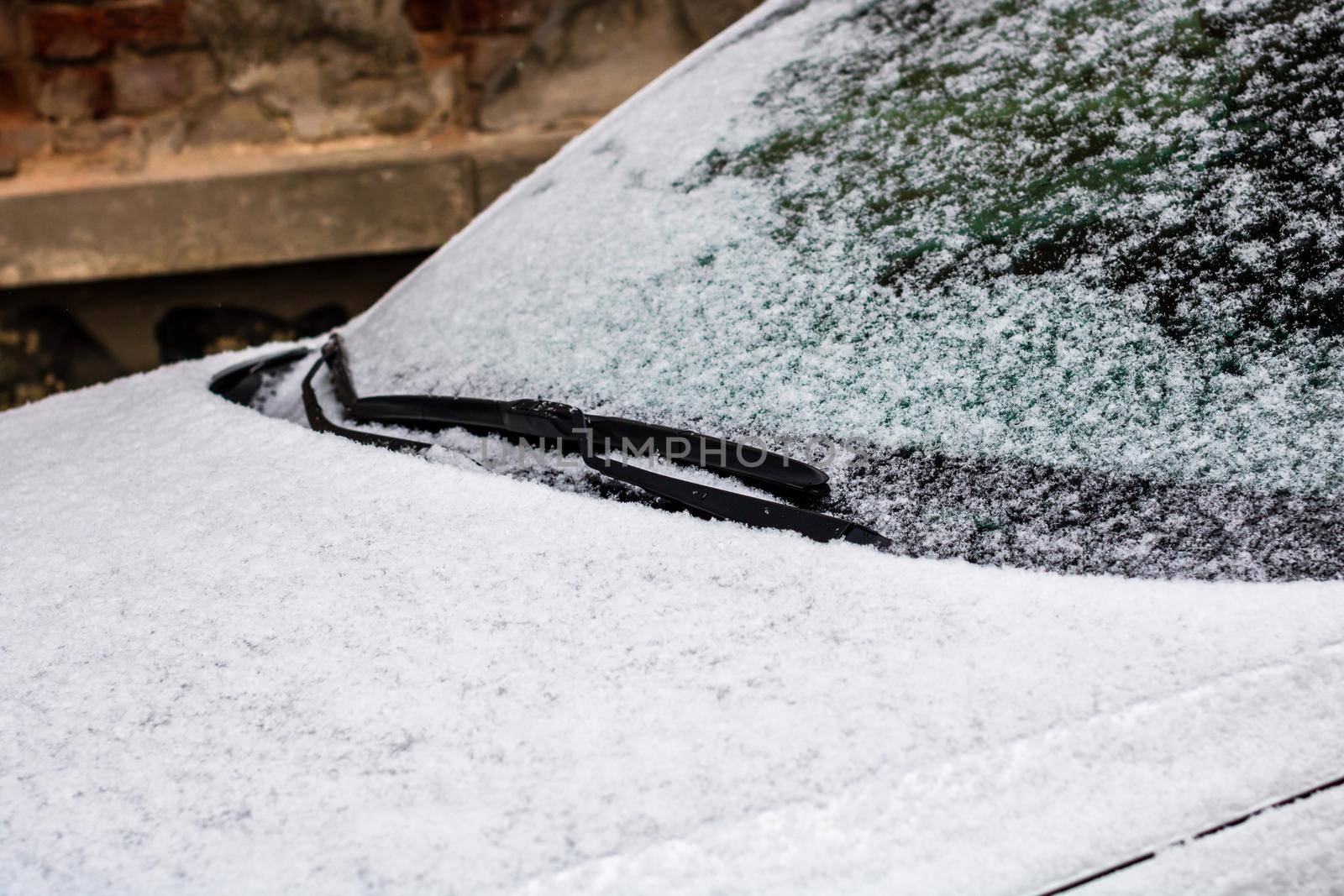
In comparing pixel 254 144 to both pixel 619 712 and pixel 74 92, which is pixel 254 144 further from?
pixel 619 712

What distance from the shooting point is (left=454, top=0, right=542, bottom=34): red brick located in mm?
3492

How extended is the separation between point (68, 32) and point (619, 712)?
3.42 metres

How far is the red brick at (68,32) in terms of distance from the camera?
3.27 m

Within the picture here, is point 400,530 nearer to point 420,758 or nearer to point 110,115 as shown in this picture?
point 420,758

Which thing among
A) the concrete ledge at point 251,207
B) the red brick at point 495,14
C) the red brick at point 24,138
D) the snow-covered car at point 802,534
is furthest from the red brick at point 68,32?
the snow-covered car at point 802,534

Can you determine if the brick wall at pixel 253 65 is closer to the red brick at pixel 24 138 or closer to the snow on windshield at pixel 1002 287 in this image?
the red brick at pixel 24 138

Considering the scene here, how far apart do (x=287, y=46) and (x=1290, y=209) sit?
10.5 feet

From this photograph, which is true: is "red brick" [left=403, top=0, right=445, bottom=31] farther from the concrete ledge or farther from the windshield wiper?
the windshield wiper

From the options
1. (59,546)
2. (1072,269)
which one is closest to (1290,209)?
(1072,269)

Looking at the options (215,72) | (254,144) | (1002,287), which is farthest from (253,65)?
(1002,287)

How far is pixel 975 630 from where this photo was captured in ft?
2.76

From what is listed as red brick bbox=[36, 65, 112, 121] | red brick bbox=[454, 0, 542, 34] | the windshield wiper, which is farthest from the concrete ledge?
the windshield wiper

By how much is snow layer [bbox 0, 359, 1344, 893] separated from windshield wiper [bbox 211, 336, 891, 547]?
0.03 metres

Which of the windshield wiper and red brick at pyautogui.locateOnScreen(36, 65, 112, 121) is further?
red brick at pyautogui.locateOnScreen(36, 65, 112, 121)
